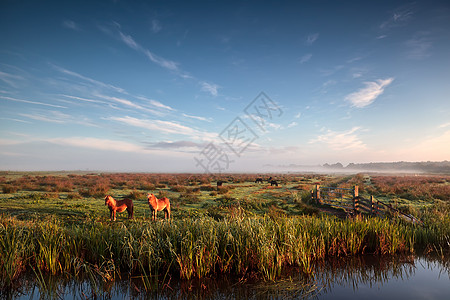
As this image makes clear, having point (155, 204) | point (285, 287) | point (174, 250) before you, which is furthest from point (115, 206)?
point (285, 287)

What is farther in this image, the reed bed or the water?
the reed bed

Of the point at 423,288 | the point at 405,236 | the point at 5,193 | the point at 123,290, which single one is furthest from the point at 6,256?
the point at 5,193

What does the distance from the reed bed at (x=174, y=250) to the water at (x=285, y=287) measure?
268mm

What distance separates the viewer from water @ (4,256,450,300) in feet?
16.6

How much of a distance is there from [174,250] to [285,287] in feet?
9.68

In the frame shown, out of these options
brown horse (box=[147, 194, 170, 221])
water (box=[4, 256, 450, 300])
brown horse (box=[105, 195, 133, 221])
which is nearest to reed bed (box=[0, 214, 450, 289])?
water (box=[4, 256, 450, 300])

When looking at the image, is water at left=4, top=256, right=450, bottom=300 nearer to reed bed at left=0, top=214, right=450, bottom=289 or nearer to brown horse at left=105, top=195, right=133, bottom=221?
reed bed at left=0, top=214, right=450, bottom=289

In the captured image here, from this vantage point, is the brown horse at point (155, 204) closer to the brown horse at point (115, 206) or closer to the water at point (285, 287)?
the brown horse at point (115, 206)

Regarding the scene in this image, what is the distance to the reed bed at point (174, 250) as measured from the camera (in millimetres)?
5812

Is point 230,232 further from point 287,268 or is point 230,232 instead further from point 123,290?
point 123,290

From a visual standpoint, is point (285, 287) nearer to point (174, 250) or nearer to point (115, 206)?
point (174, 250)

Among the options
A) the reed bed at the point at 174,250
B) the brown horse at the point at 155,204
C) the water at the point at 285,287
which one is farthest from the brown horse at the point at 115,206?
the water at the point at 285,287

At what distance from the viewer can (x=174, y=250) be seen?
6156 mm

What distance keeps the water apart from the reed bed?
0.27m
